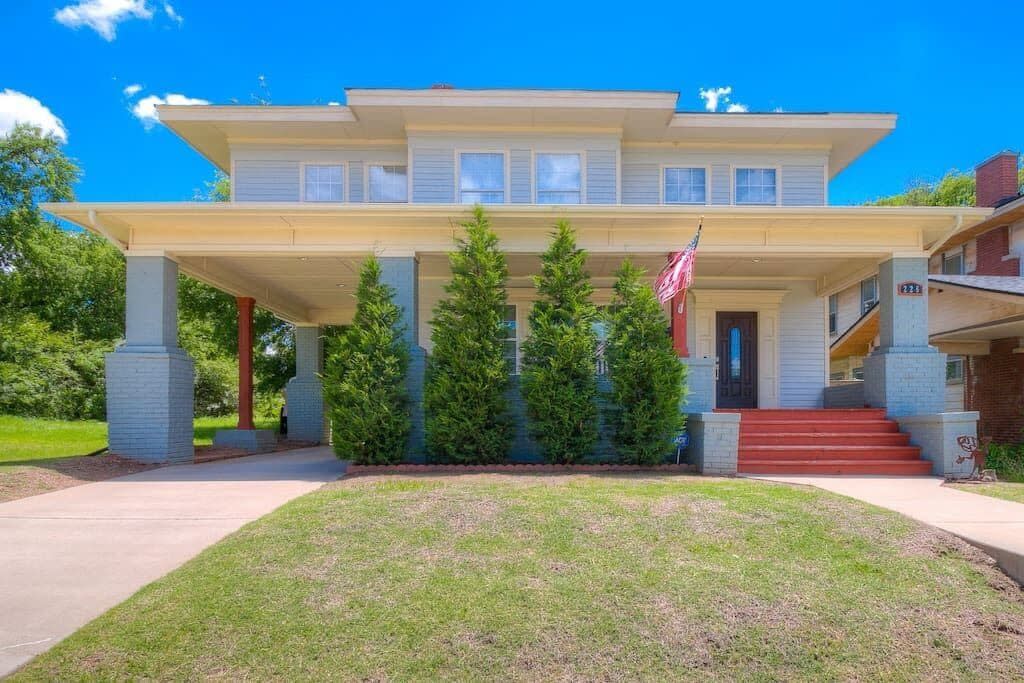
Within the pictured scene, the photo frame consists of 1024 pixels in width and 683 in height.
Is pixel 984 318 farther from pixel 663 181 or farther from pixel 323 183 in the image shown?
pixel 323 183

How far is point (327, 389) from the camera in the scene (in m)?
9.58

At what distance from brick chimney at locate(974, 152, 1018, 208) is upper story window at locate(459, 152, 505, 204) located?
14.8 metres

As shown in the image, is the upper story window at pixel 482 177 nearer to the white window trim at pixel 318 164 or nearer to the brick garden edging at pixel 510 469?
the white window trim at pixel 318 164

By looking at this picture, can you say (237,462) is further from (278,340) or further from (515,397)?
(278,340)

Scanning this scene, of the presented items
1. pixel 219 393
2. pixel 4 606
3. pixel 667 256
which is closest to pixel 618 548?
pixel 4 606

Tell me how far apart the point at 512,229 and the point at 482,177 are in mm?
2329

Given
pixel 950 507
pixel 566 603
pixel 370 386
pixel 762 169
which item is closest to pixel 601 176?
pixel 762 169

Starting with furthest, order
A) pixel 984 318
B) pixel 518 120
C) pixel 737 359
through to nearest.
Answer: pixel 737 359 < pixel 984 318 < pixel 518 120

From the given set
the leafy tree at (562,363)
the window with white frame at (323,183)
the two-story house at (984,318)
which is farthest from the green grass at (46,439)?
the two-story house at (984,318)

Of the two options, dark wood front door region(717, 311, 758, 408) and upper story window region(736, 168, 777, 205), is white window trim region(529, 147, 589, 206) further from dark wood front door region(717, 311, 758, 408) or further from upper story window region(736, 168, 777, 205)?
dark wood front door region(717, 311, 758, 408)

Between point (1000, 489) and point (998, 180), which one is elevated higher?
point (998, 180)

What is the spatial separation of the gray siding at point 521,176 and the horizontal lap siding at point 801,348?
5656 millimetres

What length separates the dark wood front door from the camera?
13.6m

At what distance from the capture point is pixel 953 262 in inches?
800
